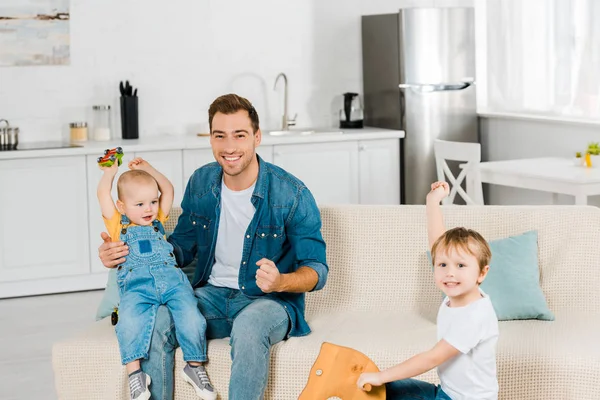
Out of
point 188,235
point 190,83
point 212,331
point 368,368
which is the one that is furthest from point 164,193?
point 190,83

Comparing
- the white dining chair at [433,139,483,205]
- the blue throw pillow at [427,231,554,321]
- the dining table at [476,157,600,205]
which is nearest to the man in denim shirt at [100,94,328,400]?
the blue throw pillow at [427,231,554,321]

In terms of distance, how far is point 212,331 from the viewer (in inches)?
123

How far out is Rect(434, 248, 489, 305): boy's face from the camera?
2381 mm

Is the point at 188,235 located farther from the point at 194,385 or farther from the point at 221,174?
the point at 194,385

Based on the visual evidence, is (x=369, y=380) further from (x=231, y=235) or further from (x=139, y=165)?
(x=139, y=165)

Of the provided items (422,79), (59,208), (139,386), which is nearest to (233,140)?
(139,386)

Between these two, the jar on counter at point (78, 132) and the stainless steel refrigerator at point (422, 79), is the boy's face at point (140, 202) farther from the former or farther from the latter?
the stainless steel refrigerator at point (422, 79)

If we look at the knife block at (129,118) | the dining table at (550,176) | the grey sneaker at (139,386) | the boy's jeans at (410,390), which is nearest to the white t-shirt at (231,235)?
the grey sneaker at (139,386)

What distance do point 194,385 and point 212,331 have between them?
8.6 inches

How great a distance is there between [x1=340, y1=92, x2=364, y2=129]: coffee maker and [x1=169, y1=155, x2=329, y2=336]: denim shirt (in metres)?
3.53

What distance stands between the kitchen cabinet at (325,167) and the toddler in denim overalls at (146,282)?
296cm

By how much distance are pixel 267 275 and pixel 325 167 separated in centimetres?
349

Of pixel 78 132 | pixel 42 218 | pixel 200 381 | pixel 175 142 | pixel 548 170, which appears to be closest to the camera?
pixel 200 381

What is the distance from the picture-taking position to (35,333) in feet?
16.0
